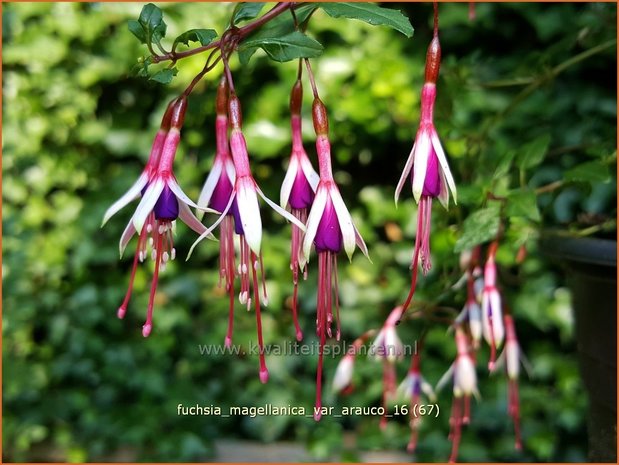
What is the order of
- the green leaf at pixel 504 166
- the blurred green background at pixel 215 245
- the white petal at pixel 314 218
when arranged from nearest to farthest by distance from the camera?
the white petal at pixel 314 218 → the green leaf at pixel 504 166 → the blurred green background at pixel 215 245

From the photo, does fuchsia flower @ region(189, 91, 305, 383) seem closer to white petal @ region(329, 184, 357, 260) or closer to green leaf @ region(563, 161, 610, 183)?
white petal @ region(329, 184, 357, 260)

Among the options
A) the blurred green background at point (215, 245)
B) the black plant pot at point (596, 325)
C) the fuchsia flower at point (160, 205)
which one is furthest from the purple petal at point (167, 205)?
the blurred green background at point (215, 245)

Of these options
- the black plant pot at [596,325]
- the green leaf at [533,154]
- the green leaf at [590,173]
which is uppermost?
the green leaf at [533,154]

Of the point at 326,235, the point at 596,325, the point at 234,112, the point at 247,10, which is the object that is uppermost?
the point at 247,10

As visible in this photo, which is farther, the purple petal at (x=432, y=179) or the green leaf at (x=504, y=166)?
the green leaf at (x=504, y=166)

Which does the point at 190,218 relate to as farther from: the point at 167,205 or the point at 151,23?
the point at 151,23

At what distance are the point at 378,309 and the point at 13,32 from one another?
1091 millimetres

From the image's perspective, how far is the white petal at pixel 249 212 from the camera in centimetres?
54

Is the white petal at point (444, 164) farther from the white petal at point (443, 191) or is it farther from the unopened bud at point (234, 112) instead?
the unopened bud at point (234, 112)

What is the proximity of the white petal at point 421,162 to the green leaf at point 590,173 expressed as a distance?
13.9 inches

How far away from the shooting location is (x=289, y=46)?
1.87 feet

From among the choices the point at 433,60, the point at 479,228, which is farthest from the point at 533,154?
the point at 433,60

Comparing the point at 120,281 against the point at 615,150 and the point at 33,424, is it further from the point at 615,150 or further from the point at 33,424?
the point at 615,150

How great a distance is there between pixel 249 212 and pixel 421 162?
138 mm
